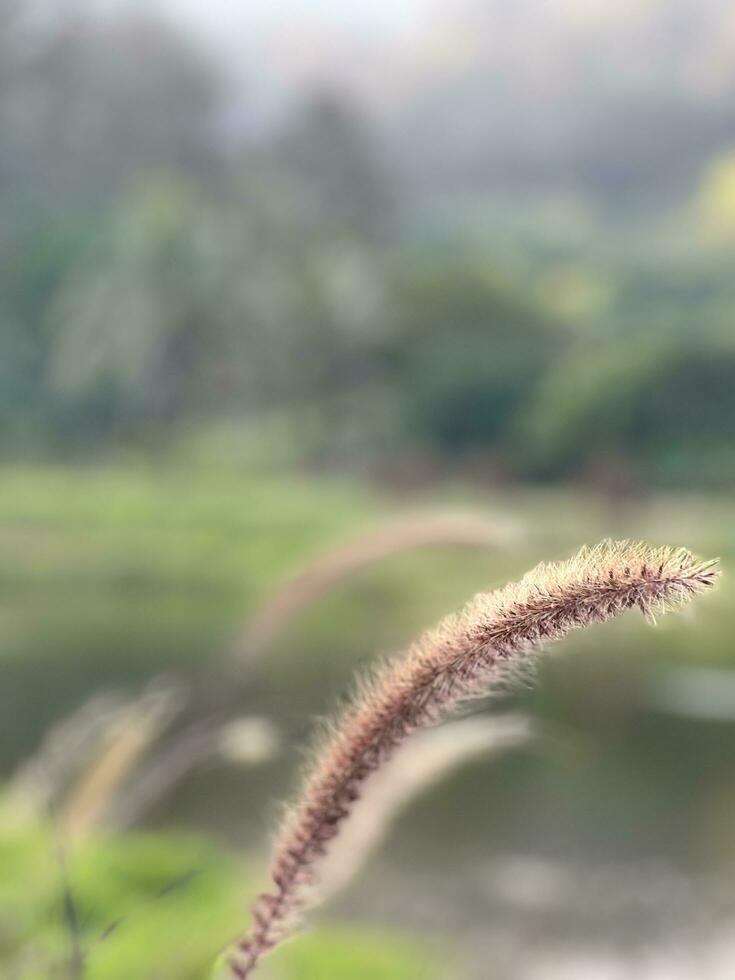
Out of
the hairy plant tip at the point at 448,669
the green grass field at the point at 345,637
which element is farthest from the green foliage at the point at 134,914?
the green grass field at the point at 345,637

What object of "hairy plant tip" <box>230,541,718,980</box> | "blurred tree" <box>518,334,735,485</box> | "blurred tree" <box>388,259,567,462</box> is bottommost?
"hairy plant tip" <box>230,541,718,980</box>

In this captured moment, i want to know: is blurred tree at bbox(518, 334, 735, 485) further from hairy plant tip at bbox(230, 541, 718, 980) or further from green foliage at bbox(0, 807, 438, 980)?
hairy plant tip at bbox(230, 541, 718, 980)

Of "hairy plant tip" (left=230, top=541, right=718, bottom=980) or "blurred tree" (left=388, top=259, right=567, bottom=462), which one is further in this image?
"blurred tree" (left=388, top=259, right=567, bottom=462)

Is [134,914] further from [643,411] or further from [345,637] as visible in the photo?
[643,411]

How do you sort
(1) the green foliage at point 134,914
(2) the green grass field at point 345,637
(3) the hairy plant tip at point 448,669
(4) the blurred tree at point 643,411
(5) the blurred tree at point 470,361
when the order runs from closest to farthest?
(3) the hairy plant tip at point 448,669 → (1) the green foliage at point 134,914 → (2) the green grass field at point 345,637 → (4) the blurred tree at point 643,411 → (5) the blurred tree at point 470,361

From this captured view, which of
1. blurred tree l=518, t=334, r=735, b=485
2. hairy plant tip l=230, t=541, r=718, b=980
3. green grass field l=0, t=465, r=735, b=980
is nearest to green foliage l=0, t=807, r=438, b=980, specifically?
hairy plant tip l=230, t=541, r=718, b=980

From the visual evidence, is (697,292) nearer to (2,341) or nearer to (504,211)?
(504,211)

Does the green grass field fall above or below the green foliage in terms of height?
above

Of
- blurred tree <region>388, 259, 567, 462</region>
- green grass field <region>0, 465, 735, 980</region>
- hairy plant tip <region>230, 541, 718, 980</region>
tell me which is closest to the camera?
hairy plant tip <region>230, 541, 718, 980</region>

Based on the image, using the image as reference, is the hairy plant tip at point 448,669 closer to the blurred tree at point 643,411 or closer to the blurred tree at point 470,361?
the blurred tree at point 643,411

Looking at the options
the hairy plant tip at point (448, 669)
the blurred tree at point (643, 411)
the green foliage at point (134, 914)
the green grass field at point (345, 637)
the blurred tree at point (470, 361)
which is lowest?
the hairy plant tip at point (448, 669)
